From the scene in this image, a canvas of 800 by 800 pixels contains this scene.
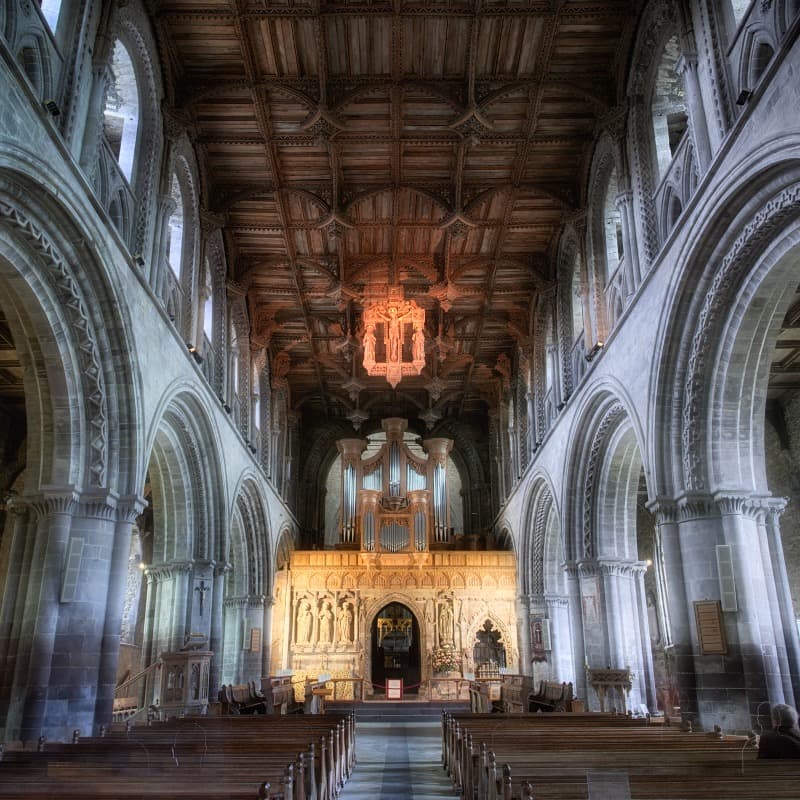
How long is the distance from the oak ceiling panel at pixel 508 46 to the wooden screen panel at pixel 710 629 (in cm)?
928

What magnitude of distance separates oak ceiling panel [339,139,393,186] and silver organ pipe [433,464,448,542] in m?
12.8

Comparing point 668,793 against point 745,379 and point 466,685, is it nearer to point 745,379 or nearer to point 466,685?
point 745,379

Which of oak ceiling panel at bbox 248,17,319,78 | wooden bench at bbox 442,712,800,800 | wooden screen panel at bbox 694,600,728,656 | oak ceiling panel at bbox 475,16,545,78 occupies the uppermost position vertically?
oak ceiling panel at bbox 475,16,545,78

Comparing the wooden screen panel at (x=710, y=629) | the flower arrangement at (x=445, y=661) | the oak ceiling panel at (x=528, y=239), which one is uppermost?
the oak ceiling panel at (x=528, y=239)

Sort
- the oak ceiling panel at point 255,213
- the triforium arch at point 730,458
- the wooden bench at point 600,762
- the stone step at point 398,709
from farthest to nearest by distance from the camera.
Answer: the stone step at point 398,709 → the oak ceiling panel at point 255,213 → the triforium arch at point 730,458 → the wooden bench at point 600,762

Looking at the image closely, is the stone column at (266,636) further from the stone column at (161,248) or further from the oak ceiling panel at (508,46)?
the oak ceiling panel at (508,46)

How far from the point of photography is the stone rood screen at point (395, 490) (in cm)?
2509

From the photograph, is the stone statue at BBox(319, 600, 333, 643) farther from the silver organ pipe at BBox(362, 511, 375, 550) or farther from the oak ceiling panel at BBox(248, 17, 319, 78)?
the oak ceiling panel at BBox(248, 17, 319, 78)

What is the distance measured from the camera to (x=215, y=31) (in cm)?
1283

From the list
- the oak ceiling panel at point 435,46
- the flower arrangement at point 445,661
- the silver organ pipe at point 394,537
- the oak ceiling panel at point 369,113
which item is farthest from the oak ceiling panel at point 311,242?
the flower arrangement at point 445,661

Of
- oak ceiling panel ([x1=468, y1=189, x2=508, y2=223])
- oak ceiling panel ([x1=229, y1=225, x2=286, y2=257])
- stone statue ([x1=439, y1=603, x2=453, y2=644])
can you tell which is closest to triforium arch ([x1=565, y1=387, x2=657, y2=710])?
oak ceiling panel ([x1=468, y1=189, x2=508, y2=223])

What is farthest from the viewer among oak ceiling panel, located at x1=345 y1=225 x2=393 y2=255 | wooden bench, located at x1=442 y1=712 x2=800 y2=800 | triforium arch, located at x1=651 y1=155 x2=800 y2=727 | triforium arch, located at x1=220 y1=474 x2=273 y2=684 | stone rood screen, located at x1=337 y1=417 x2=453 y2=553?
stone rood screen, located at x1=337 y1=417 x2=453 y2=553

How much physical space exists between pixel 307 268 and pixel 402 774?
1279cm

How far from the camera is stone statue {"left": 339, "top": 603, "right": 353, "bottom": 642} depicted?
2316cm
